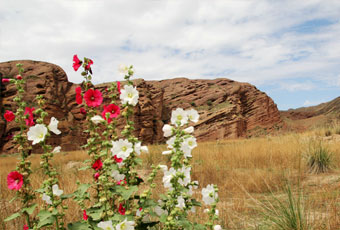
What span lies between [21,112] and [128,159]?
2.73ft

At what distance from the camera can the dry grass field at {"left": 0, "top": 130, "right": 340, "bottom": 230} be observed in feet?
9.32

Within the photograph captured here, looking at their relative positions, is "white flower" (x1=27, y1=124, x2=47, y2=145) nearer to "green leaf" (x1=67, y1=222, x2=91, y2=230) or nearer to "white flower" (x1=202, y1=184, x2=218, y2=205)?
"green leaf" (x1=67, y1=222, x2=91, y2=230)

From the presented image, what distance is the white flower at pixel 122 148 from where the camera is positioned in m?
1.36

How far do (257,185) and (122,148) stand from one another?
4275mm

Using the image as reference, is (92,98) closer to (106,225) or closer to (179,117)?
(179,117)

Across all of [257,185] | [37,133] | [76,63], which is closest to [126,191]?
[37,133]

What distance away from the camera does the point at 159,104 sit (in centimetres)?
3819

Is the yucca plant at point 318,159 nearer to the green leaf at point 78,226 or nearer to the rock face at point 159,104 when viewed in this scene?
the green leaf at point 78,226

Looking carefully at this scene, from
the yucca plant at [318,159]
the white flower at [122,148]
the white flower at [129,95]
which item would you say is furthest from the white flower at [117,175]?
the yucca plant at [318,159]

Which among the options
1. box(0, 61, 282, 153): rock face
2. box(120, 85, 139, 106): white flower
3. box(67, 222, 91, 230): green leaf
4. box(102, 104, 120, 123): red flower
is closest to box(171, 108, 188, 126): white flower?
box(120, 85, 139, 106): white flower

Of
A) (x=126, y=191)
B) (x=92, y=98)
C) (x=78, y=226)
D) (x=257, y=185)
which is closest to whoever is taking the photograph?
(x=126, y=191)

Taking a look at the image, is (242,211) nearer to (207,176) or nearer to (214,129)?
(207,176)

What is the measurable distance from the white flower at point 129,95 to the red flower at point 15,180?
0.82 meters

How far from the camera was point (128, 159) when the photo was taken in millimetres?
1478
